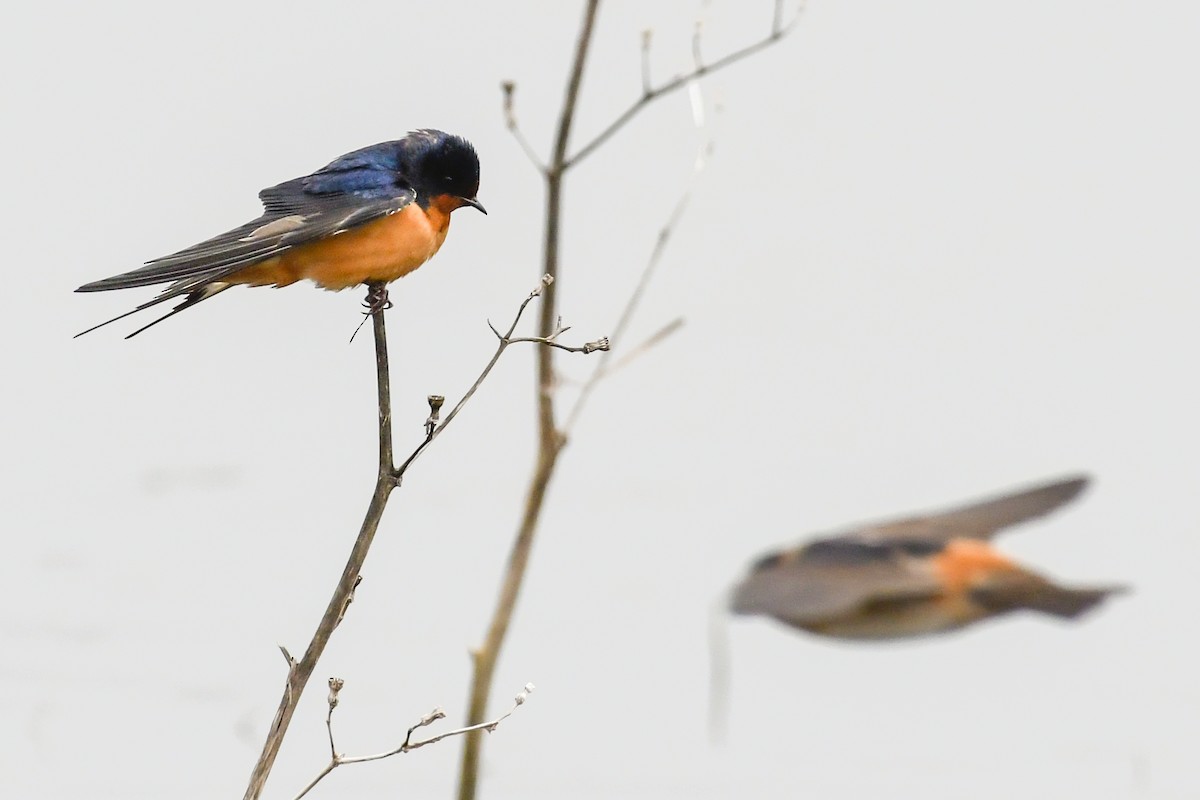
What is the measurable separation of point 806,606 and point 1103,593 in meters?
0.68

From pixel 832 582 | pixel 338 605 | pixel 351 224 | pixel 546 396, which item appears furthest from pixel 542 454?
pixel 832 582

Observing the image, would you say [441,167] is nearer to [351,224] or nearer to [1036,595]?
[351,224]

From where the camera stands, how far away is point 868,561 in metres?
3.85

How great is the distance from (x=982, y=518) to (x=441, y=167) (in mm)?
2263

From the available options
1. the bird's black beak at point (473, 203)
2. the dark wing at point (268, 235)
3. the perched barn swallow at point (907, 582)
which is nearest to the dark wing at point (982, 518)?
the perched barn swallow at point (907, 582)

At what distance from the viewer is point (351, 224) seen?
192 centimetres

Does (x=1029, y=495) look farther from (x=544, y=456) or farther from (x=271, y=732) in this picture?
(x=271, y=732)

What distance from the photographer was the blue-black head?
2038 millimetres

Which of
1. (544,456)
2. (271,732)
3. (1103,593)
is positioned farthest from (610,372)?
(1103,593)

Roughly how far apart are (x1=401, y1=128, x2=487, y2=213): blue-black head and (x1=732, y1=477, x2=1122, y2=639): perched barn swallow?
2.03 meters

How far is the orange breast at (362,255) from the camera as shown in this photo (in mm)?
1926

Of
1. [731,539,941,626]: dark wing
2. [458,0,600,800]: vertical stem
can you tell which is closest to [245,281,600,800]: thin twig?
[458,0,600,800]: vertical stem

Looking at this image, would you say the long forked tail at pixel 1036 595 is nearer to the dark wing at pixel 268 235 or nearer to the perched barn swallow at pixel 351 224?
the perched barn swallow at pixel 351 224

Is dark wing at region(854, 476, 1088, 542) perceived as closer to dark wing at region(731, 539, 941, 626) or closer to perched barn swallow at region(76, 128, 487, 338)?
dark wing at region(731, 539, 941, 626)
